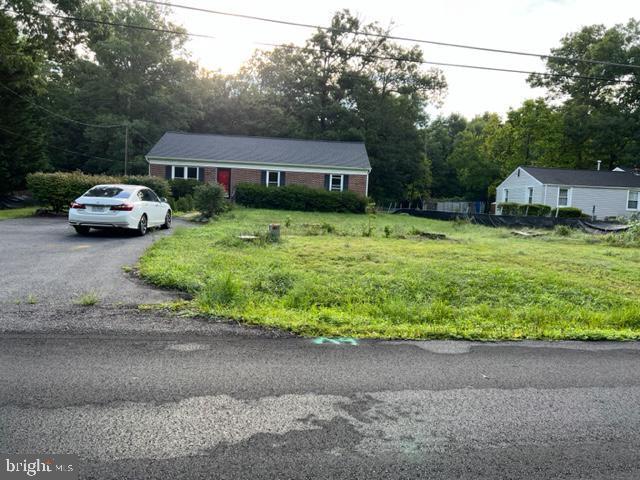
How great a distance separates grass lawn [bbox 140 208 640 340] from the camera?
233 inches

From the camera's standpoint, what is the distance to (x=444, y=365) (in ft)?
14.6

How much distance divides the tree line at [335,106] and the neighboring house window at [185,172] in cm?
796

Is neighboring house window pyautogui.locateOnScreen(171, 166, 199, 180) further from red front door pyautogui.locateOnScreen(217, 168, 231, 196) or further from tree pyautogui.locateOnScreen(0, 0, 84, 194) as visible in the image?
tree pyautogui.locateOnScreen(0, 0, 84, 194)

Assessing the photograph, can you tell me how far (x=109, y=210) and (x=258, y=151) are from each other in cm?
2143

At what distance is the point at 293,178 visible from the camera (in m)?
32.1

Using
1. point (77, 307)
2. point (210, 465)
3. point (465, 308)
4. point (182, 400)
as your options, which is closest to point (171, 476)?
point (210, 465)

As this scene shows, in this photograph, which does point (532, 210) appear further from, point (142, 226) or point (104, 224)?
point (104, 224)

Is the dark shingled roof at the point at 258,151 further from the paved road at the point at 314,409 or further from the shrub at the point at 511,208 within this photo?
the paved road at the point at 314,409

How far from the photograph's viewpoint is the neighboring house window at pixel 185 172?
31609 mm

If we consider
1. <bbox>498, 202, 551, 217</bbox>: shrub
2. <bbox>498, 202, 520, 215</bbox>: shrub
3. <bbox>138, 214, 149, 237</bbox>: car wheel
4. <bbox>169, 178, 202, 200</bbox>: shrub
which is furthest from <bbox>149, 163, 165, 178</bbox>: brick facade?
<bbox>498, 202, 520, 215</bbox>: shrub

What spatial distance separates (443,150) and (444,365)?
62.1 metres

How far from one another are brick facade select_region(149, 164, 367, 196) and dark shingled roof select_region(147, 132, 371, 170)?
2.32 ft

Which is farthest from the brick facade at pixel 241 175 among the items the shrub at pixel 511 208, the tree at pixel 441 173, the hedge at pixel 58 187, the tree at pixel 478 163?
the tree at pixel 441 173

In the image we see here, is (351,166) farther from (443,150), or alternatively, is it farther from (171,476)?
(443,150)
